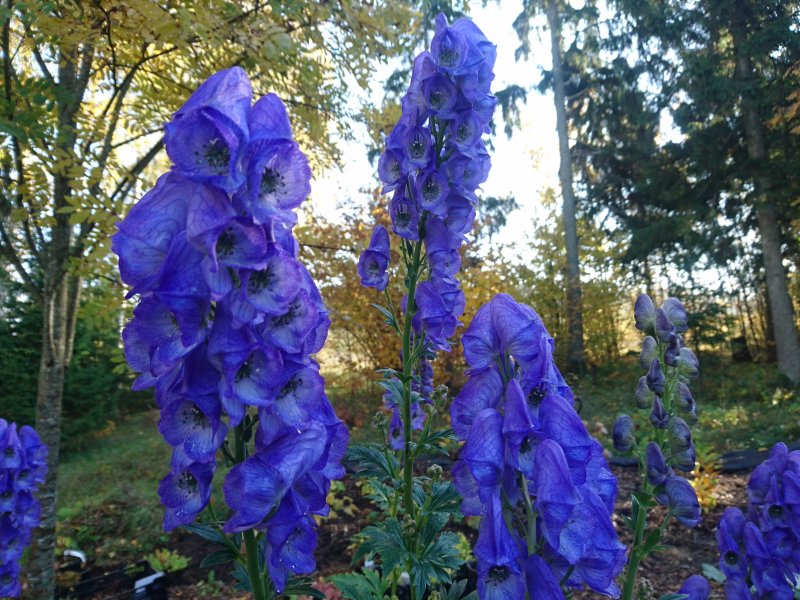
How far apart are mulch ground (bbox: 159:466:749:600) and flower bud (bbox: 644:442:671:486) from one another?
188cm

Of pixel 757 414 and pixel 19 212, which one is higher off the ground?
pixel 19 212

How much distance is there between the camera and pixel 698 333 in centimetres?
1269

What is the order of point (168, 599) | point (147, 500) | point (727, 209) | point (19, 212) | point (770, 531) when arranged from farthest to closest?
point (727, 209), point (147, 500), point (168, 599), point (19, 212), point (770, 531)

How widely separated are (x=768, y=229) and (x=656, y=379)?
12594 mm

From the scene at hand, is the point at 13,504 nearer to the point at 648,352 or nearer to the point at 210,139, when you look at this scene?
the point at 210,139

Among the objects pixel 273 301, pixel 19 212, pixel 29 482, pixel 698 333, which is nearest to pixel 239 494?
pixel 273 301

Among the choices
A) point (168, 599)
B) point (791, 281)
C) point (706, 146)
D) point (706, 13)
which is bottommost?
point (168, 599)

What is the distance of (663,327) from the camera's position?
1.62 metres

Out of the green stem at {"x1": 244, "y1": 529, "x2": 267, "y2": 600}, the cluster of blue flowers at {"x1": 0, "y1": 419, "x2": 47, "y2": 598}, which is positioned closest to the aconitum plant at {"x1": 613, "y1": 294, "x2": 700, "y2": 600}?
the green stem at {"x1": 244, "y1": 529, "x2": 267, "y2": 600}

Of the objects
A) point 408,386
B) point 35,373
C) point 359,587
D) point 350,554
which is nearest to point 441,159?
point 408,386

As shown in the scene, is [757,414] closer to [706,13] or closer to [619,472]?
[619,472]

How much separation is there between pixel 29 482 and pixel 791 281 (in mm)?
16349

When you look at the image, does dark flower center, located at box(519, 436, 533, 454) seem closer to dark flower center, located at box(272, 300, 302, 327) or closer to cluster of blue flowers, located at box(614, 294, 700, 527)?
dark flower center, located at box(272, 300, 302, 327)

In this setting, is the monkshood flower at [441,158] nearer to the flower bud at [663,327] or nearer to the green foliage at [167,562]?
the flower bud at [663,327]
